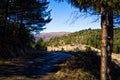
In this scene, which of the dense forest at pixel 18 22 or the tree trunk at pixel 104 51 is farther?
the dense forest at pixel 18 22

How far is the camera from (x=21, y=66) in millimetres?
26562

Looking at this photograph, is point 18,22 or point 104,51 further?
point 18,22

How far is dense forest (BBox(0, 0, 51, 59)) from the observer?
36.4m

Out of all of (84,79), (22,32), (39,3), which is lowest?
(84,79)

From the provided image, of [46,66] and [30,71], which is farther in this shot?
[46,66]

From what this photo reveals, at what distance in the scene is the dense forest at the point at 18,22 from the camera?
3638cm

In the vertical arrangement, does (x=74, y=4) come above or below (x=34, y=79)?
above

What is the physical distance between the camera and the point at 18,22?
5456cm

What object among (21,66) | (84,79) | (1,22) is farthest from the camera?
(1,22)

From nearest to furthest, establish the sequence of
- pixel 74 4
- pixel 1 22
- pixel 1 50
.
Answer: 1. pixel 74 4
2. pixel 1 50
3. pixel 1 22

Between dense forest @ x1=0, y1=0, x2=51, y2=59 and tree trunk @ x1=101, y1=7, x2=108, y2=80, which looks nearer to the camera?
tree trunk @ x1=101, y1=7, x2=108, y2=80

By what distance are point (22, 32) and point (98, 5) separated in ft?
108

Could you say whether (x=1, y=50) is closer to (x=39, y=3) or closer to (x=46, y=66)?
(x=46, y=66)

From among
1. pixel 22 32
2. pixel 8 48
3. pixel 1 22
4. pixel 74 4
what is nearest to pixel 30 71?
pixel 74 4
